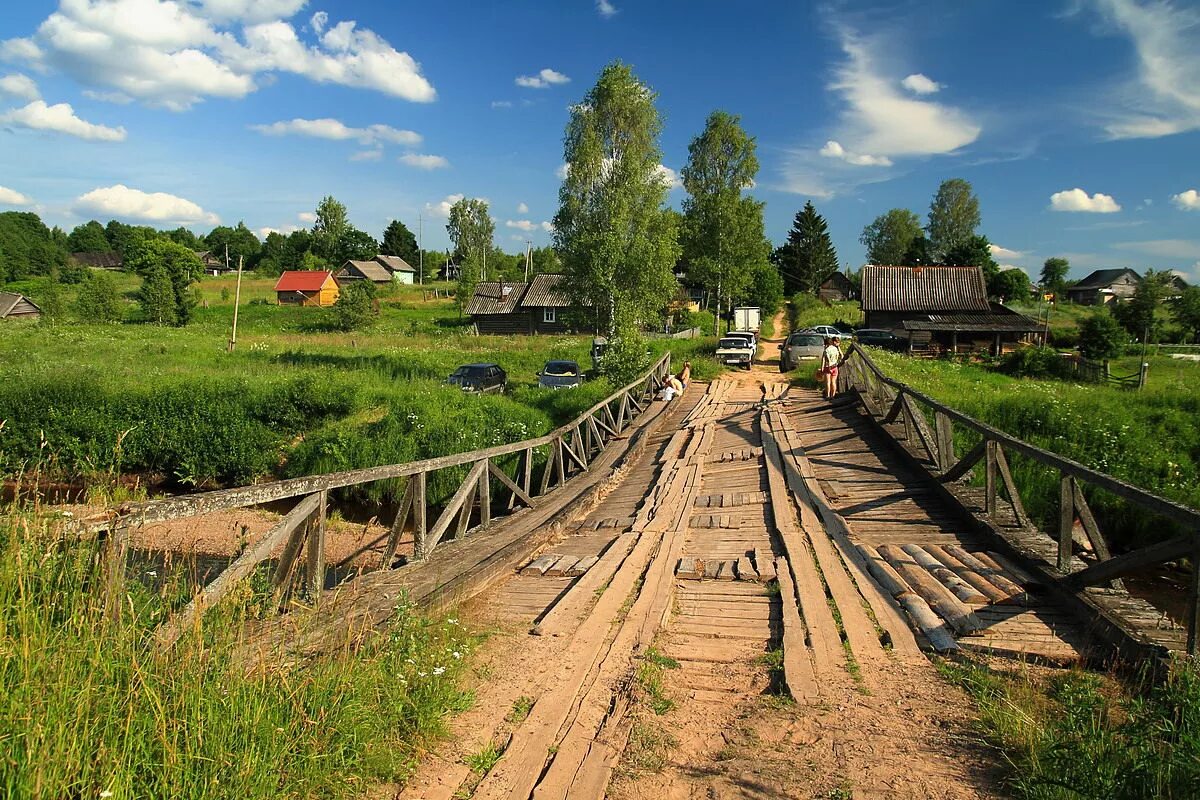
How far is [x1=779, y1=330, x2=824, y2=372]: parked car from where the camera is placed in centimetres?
2517

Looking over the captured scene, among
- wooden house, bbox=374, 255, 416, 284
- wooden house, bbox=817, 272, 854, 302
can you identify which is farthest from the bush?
wooden house, bbox=374, 255, 416, 284

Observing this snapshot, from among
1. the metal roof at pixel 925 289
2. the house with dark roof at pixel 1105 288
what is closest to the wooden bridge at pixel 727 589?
the metal roof at pixel 925 289

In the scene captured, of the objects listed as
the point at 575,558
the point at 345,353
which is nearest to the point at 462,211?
the point at 345,353

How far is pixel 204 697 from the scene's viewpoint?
255 cm

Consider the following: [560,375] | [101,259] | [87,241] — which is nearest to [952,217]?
[560,375]

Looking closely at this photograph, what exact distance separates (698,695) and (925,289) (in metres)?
39.7

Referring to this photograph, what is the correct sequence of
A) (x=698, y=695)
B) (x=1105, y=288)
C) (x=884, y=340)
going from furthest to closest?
(x=1105, y=288), (x=884, y=340), (x=698, y=695)

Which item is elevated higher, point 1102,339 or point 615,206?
point 615,206

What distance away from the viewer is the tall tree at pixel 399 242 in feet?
346

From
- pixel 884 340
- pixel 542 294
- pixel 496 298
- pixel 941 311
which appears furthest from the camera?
pixel 496 298

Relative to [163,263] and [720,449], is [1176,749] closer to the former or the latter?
[720,449]

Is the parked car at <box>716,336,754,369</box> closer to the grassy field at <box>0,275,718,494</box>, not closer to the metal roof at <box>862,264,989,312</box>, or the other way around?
the grassy field at <box>0,275,718,494</box>

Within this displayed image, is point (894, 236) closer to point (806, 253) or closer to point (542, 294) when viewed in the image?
point (806, 253)

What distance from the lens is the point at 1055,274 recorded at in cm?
8100
